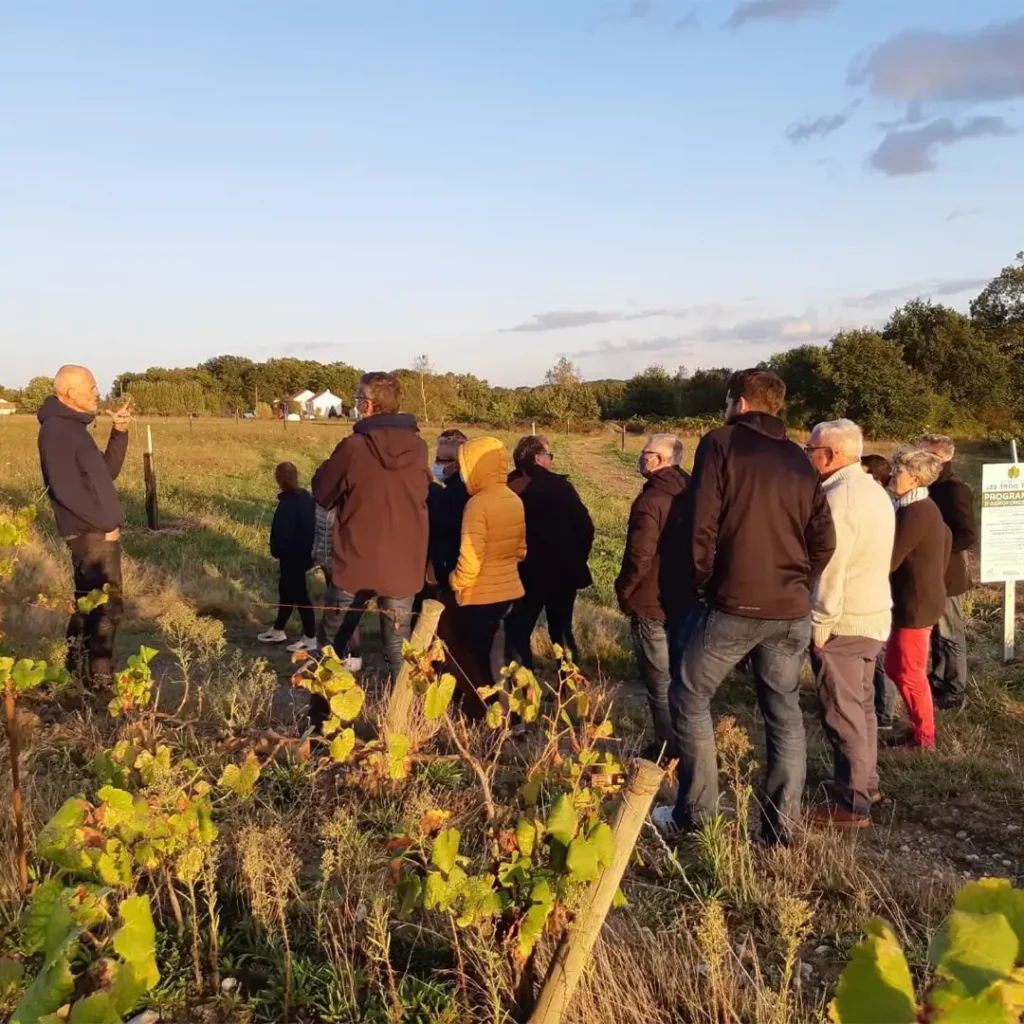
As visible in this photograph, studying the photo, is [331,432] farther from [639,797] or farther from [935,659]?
[639,797]

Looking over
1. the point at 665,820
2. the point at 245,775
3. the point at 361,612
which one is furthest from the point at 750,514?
the point at 361,612

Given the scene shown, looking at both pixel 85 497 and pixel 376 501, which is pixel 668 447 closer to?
pixel 376 501

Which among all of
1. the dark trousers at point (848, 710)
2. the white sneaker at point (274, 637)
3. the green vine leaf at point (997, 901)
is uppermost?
the green vine leaf at point (997, 901)

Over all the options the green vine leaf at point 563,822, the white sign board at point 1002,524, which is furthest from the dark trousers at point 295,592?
the green vine leaf at point 563,822

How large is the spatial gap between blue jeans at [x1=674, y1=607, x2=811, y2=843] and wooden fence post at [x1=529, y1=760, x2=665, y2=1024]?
1435mm

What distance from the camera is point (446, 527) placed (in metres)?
5.76

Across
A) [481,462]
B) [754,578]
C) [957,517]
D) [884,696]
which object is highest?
[481,462]

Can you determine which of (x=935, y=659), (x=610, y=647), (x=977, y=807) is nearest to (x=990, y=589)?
(x=935, y=659)

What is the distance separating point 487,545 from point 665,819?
1861mm

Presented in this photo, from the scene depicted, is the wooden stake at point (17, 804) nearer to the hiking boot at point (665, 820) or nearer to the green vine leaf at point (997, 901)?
the hiking boot at point (665, 820)

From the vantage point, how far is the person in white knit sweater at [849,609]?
4043mm

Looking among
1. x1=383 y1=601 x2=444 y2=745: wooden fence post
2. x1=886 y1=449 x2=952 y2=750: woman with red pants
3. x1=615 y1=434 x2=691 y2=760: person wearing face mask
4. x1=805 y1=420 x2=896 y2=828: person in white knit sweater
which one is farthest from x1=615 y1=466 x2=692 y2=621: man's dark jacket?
x1=886 y1=449 x2=952 y2=750: woman with red pants

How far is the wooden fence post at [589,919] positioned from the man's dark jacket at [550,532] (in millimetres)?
3294

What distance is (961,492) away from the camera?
6016 millimetres
